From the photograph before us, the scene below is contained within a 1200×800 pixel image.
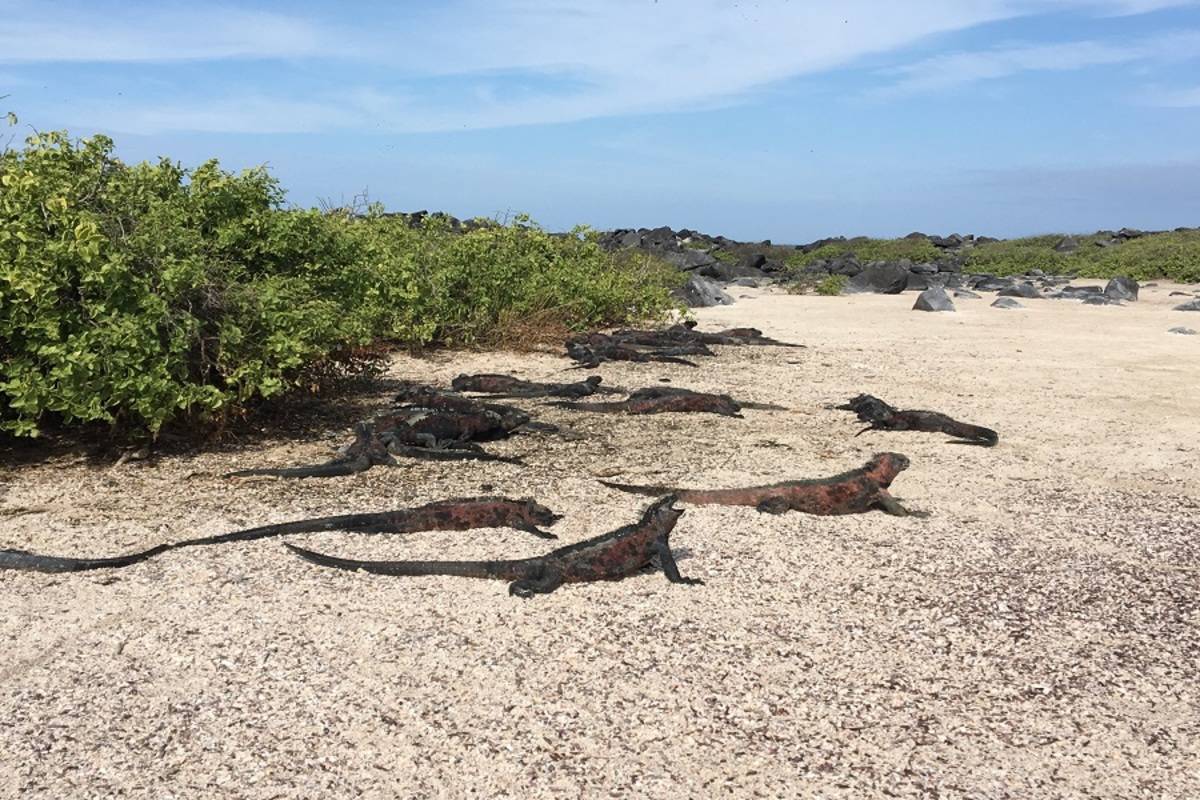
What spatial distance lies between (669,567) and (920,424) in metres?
3.32

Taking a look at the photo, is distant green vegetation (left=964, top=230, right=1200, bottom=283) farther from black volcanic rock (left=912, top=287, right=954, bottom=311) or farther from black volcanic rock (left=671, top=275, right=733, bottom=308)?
black volcanic rock (left=671, top=275, right=733, bottom=308)

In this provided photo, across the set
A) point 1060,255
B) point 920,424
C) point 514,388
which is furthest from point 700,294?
point 1060,255

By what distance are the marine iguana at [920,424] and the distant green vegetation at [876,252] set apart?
79.0 ft

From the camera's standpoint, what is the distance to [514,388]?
25.1 feet

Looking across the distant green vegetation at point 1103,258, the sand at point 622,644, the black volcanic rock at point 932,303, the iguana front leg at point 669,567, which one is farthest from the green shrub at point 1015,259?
the iguana front leg at point 669,567

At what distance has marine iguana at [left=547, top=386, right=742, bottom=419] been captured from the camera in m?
7.00

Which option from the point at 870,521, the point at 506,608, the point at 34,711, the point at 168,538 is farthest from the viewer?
the point at 870,521

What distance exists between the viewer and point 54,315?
4.90 meters

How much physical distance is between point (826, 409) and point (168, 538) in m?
4.76

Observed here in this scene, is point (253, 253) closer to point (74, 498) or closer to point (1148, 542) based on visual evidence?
point (74, 498)

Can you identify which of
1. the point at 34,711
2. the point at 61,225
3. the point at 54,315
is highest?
the point at 61,225

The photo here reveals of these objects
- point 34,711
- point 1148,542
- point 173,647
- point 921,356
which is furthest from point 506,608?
point 921,356

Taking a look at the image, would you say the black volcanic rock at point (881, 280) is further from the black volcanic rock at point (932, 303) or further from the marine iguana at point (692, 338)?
the marine iguana at point (692, 338)

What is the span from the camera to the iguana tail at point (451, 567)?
366 centimetres
